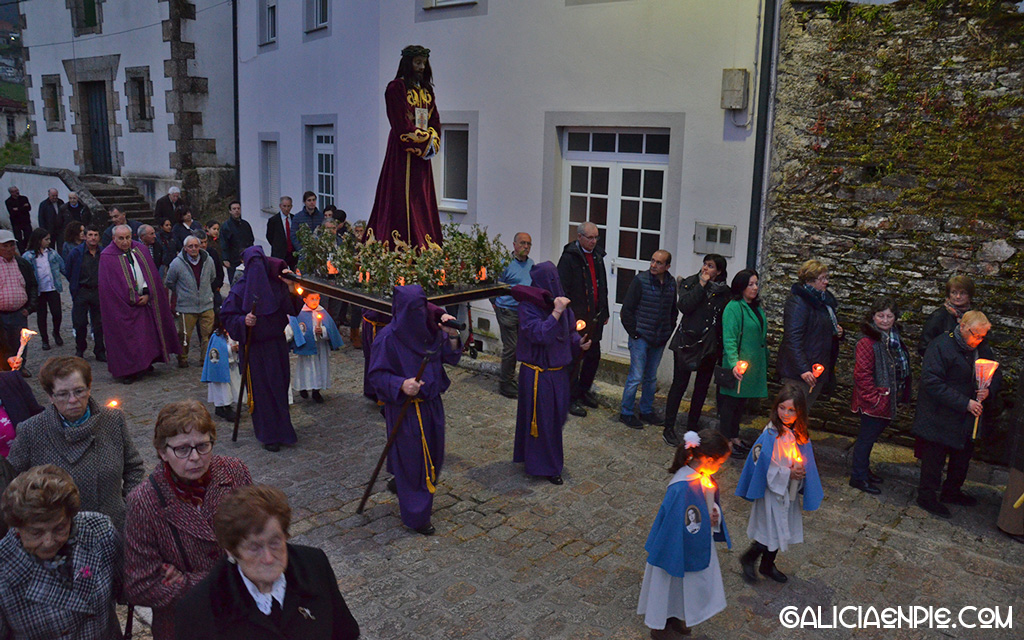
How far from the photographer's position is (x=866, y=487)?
23.5 ft

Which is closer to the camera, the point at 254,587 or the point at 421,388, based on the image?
the point at 254,587

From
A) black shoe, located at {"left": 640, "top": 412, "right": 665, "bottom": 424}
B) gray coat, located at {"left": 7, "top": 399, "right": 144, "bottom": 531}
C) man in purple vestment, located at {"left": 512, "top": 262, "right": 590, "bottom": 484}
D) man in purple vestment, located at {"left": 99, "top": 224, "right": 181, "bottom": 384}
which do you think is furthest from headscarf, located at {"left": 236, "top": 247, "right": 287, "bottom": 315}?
black shoe, located at {"left": 640, "top": 412, "right": 665, "bottom": 424}

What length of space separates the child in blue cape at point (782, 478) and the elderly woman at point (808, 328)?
2018 mm

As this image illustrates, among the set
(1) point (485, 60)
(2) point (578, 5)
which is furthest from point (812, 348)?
(1) point (485, 60)

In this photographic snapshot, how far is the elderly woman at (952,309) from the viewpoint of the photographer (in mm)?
6773

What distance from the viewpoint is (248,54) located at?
16.9 meters

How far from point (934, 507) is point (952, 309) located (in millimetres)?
1601

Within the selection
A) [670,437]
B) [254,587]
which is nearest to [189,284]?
[670,437]

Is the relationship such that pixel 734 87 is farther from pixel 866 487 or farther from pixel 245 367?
pixel 245 367

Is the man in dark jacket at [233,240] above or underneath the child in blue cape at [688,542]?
above

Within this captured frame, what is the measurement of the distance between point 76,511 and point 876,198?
23.3 ft

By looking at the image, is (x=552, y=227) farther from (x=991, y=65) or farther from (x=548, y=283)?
(x=991, y=65)

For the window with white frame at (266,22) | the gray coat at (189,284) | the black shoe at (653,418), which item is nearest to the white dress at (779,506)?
the black shoe at (653,418)

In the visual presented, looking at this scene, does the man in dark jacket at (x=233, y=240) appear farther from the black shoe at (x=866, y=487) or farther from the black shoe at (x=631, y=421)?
the black shoe at (x=866, y=487)
